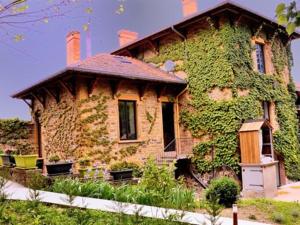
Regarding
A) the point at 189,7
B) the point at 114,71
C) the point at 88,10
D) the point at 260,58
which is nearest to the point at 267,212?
the point at 88,10

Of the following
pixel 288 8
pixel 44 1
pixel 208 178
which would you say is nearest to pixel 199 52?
pixel 208 178

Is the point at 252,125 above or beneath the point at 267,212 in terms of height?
above

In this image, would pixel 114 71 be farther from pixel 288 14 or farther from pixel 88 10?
pixel 288 14

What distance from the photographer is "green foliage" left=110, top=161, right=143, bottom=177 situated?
12661 millimetres

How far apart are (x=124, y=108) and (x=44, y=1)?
32.7 ft

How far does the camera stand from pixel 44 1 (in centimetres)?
395

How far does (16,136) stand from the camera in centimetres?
1580

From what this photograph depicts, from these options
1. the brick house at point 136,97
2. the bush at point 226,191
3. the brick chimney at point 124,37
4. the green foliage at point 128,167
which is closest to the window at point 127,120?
the brick house at point 136,97

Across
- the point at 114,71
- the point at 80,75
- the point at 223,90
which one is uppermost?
the point at 114,71

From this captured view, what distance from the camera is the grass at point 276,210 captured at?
701 centimetres

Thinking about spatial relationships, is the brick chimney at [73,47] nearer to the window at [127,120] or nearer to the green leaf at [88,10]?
the window at [127,120]

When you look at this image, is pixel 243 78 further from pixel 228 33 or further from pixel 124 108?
pixel 124 108

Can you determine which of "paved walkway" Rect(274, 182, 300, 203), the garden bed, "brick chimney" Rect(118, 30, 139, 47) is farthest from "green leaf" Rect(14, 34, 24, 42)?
"brick chimney" Rect(118, 30, 139, 47)

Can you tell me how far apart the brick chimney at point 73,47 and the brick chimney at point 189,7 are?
5884mm
